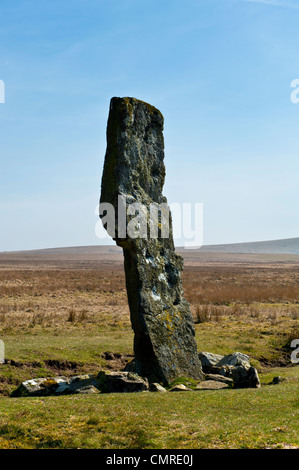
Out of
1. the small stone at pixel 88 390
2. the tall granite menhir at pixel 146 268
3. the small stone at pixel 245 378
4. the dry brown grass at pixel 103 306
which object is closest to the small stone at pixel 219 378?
the tall granite menhir at pixel 146 268

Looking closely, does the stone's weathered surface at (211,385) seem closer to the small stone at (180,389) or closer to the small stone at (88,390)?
the small stone at (180,389)

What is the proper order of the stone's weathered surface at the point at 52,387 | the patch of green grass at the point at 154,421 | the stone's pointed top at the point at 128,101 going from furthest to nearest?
the stone's pointed top at the point at 128,101
the stone's weathered surface at the point at 52,387
the patch of green grass at the point at 154,421

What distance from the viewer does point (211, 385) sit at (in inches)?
547

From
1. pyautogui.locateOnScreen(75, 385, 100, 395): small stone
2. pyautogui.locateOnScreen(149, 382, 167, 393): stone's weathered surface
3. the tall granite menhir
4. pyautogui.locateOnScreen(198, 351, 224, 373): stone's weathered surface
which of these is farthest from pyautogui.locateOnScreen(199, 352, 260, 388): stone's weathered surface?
pyautogui.locateOnScreen(75, 385, 100, 395): small stone

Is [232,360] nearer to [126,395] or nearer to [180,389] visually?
[180,389]

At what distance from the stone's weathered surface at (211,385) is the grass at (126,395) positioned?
935 millimetres

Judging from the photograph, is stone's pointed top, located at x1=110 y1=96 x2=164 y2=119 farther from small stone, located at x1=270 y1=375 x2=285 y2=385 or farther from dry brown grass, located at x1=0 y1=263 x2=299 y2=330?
dry brown grass, located at x1=0 y1=263 x2=299 y2=330

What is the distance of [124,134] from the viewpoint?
1485cm

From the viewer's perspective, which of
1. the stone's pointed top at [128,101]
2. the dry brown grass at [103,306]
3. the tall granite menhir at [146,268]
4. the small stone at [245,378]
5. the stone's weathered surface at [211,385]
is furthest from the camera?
the dry brown grass at [103,306]

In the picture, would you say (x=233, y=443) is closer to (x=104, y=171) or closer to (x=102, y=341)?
(x=104, y=171)

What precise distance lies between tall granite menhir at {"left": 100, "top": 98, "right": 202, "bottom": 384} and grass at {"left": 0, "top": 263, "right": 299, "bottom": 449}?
2.21 meters

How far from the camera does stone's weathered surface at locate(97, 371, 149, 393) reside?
43.2 feet

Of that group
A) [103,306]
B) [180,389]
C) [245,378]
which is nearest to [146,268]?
[180,389]

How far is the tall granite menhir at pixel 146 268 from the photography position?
14.4 metres
